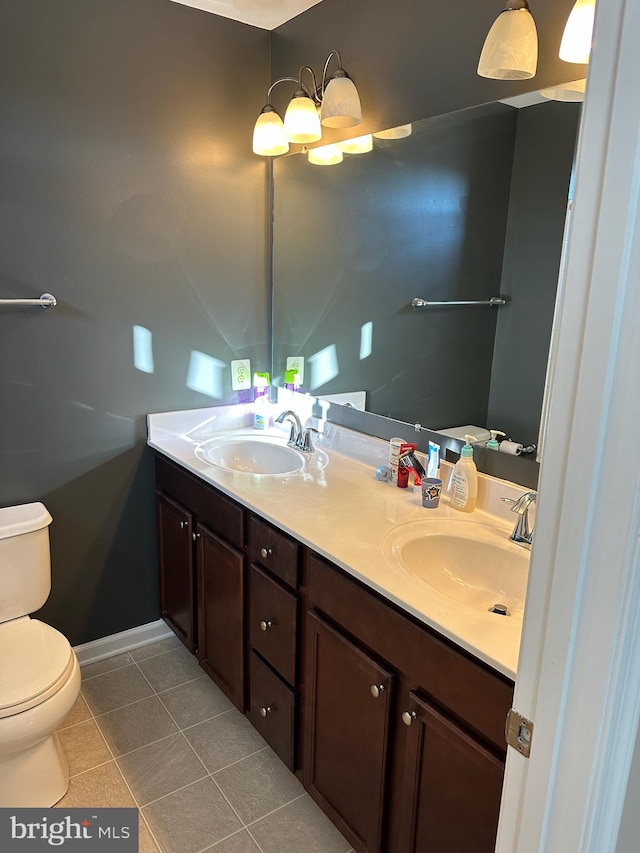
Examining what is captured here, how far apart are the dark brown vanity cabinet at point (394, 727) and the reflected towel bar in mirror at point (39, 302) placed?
127 cm

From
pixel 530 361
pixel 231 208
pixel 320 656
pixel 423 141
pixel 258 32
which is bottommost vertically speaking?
pixel 320 656

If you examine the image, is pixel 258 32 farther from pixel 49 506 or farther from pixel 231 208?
pixel 49 506

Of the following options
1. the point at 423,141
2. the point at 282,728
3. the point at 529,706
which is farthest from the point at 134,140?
the point at 529,706

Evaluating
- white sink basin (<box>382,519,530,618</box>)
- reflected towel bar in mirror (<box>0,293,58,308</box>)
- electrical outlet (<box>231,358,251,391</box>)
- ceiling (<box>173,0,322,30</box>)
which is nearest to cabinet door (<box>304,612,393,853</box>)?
white sink basin (<box>382,519,530,618</box>)

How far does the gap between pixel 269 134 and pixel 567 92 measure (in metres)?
1.12

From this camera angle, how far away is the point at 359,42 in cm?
208

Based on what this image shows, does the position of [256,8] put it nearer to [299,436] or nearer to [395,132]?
[395,132]

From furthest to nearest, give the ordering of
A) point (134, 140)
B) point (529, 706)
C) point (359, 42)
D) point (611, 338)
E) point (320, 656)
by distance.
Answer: point (134, 140) < point (359, 42) < point (320, 656) < point (529, 706) < point (611, 338)

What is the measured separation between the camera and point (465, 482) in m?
1.80

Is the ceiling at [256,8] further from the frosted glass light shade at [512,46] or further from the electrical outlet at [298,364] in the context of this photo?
the electrical outlet at [298,364]

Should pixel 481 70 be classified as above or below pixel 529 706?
above

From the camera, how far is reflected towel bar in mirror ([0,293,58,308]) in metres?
2.07

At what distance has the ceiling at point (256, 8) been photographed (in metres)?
2.23

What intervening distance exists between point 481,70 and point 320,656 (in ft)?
5.11
